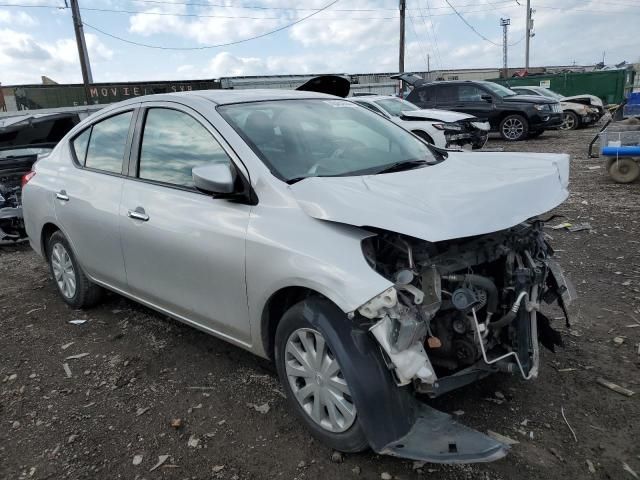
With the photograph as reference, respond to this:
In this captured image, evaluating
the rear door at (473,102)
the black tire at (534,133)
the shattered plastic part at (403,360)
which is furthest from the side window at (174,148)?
the black tire at (534,133)

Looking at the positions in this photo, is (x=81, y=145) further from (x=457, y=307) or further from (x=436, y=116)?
(x=436, y=116)

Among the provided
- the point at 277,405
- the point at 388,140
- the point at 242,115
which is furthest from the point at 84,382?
the point at 388,140

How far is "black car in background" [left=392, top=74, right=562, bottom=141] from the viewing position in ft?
50.7

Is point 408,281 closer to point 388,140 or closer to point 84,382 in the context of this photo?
point 388,140

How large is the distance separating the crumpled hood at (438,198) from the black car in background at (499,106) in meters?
13.5

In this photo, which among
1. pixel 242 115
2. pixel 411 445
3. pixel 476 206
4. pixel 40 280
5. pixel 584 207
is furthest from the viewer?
pixel 584 207

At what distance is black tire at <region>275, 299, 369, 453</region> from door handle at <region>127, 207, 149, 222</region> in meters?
1.29

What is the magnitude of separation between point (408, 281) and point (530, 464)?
3.56 feet

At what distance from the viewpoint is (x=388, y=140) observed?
3.71 metres

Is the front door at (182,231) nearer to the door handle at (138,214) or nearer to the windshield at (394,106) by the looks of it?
the door handle at (138,214)

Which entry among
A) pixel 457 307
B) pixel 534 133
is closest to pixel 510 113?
pixel 534 133

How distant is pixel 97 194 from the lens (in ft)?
13.1

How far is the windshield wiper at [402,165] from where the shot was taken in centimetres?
323

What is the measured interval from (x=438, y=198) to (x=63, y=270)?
3595 millimetres
